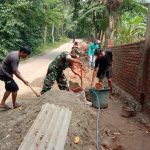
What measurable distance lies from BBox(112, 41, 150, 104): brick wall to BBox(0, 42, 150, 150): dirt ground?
3.02ft

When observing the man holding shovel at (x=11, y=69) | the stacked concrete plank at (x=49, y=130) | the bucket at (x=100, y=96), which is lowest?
the bucket at (x=100, y=96)

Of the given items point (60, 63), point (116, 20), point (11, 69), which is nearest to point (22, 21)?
point (116, 20)

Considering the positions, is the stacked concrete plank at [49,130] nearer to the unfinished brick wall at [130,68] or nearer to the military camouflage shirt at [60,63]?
the military camouflage shirt at [60,63]

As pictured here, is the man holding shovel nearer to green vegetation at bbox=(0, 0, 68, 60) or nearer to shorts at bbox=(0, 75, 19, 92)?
shorts at bbox=(0, 75, 19, 92)

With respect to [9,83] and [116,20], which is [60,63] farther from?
[116,20]

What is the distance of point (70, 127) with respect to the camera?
6543 millimetres

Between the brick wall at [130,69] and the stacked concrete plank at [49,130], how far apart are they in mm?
2689

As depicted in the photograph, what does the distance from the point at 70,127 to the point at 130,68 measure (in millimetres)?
5418

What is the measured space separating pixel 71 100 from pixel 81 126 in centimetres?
160

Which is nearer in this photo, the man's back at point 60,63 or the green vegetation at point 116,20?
the man's back at point 60,63

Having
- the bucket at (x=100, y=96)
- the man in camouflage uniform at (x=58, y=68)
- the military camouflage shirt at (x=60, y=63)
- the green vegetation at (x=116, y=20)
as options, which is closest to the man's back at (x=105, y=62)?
the bucket at (x=100, y=96)

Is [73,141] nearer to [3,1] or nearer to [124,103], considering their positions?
[124,103]

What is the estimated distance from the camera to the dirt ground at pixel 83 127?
6.08 m

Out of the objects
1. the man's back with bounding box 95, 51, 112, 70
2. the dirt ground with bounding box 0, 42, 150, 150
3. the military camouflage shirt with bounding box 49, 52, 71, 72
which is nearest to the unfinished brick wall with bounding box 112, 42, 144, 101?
the man's back with bounding box 95, 51, 112, 70
